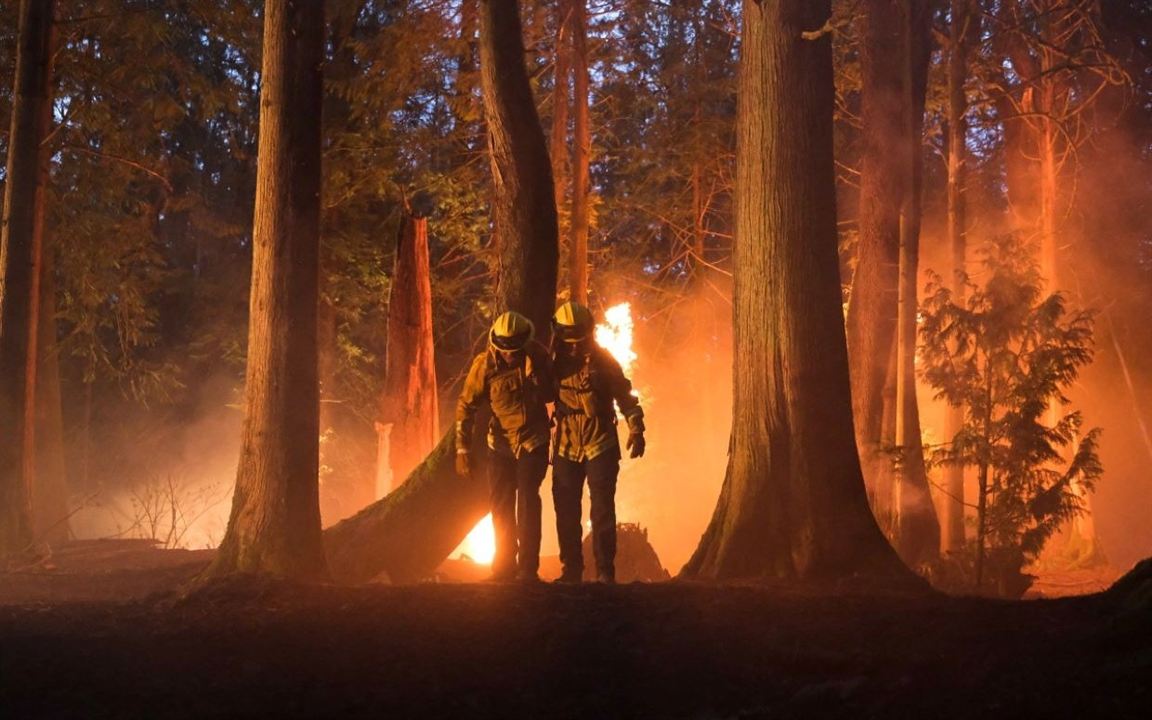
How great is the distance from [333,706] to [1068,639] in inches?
140

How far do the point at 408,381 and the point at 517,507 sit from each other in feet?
24.7

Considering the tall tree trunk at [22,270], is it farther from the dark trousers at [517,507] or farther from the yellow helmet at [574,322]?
the yellow helmet at [574,322]

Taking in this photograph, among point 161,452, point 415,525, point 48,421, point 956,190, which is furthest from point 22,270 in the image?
point 161,452

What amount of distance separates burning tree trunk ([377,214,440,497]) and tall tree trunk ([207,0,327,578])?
7174mm

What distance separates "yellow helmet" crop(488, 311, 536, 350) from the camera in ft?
28.8

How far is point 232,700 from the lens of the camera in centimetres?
529

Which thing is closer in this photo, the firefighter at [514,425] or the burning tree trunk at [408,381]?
the firefighter at [514,425]

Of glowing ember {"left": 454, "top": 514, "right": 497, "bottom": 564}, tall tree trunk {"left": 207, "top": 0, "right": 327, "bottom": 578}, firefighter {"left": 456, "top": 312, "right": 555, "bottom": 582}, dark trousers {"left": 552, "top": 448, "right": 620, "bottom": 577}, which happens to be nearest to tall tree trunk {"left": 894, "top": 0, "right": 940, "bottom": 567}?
glowing ember {"left": 454, "top": 514, "right": 497, "bottom": 564}

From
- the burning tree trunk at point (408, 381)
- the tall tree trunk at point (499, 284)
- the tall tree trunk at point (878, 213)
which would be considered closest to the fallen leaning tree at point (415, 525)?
the tall tree trunk at point (499, 284)

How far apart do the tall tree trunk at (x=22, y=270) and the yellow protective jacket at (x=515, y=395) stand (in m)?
6.87

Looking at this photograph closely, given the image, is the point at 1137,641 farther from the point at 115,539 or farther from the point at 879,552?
the point at 115,539

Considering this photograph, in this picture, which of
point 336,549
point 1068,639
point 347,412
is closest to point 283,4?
point 336,549

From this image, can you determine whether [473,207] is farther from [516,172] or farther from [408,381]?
[516,172]

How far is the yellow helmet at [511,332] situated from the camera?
8781 mm
